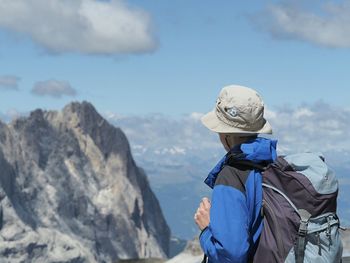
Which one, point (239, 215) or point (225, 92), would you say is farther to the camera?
point (225, 92)

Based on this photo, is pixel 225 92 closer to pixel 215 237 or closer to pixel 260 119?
pixel 260 119

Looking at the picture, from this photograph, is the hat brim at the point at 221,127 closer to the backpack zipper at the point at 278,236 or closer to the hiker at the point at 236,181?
the hiker at the point at 236,181

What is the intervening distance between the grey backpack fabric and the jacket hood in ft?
0.41

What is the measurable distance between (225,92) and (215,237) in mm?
1572

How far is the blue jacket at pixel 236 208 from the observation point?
20.9 ft

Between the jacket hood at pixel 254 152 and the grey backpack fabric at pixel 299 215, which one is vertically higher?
the jacket hood at pixel 254 152

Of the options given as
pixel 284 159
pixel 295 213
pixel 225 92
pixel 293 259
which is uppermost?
pixel 225 92

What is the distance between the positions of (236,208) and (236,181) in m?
0.30

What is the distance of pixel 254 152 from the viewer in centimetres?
676

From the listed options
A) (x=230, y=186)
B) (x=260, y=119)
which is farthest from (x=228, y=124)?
(x=230, y=186)

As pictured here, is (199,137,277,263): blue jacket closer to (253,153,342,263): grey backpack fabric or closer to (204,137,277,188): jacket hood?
(204,137,277,188): jacket hood

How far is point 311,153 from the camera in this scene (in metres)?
7.08

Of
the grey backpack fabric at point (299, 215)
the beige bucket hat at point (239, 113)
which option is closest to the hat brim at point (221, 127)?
the beige bucket hat at point (239, 113)

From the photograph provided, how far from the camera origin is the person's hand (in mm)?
6949
